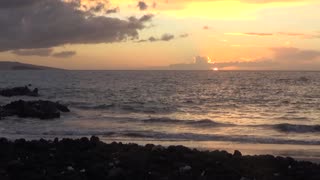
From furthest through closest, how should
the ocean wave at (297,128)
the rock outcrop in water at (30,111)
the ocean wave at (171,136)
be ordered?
the rock outcrop in water at (30,111) → the ocean wave at (297,128) → the ocean wave at (171,136)

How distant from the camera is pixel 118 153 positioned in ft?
53.2

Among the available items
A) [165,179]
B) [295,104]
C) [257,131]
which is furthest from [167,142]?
[295,104]

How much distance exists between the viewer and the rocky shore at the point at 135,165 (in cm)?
1305

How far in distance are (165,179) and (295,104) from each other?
139 ft

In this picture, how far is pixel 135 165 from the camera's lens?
14.1 m

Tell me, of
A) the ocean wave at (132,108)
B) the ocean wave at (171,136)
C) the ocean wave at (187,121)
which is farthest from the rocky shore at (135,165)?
the ocean wave at (132,108)

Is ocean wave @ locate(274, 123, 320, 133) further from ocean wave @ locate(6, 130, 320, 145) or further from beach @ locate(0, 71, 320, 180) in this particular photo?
ocean wave @ locate(6, 130, 320, 145)

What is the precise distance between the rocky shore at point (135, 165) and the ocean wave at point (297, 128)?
635 inches

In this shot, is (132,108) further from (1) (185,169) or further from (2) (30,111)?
(1) (185,169)

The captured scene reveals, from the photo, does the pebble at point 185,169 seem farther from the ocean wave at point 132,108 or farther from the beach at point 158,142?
the ocean wave at point 132,108

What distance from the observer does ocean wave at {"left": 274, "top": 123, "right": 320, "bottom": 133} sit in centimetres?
3106

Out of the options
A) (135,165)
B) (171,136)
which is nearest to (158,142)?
(171,136)

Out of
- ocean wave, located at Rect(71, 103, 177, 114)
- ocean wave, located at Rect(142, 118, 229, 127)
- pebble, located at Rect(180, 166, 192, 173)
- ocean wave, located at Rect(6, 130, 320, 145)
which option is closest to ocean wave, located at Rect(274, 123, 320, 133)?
ocean wave, located at Rect(142, 118, 229, 127)

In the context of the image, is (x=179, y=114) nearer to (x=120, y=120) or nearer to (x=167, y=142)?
(x=120, y=120)
